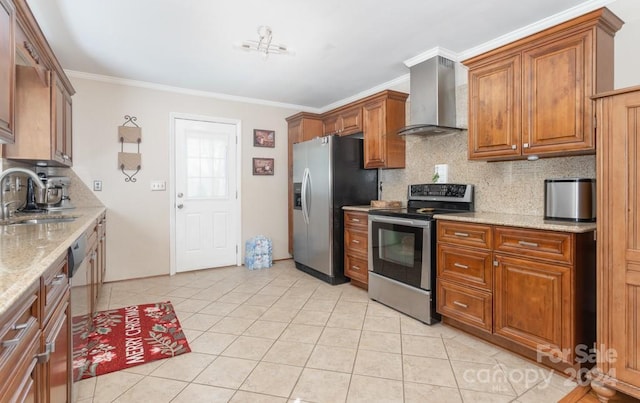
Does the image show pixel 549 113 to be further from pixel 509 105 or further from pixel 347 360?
pixel 347 360

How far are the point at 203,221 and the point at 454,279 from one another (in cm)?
324

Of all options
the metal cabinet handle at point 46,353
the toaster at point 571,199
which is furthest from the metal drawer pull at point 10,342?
the toaster at point 571,199

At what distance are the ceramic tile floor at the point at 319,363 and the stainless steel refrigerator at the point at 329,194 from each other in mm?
755

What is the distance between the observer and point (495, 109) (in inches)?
95.7

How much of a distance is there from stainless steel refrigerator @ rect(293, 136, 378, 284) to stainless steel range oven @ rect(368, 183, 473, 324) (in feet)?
1.96

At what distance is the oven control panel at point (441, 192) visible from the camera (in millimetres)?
2924

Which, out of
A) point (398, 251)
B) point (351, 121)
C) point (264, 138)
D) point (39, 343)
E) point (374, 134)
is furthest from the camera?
point (264, 138)

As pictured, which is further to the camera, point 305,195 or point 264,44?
point 305,195

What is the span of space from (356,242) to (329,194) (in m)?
0.63

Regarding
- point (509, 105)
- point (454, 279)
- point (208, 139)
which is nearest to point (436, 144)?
point (509, 105)

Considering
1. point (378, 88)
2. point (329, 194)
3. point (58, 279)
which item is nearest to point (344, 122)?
point (378, 88)

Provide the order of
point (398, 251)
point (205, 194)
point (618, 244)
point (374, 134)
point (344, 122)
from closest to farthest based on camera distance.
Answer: point (618, 244) < point (398, 251) < point (374, 134) < point (344, 122) < point (205, 194)

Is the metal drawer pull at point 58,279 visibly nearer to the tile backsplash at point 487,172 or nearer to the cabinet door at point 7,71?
the cabinet door at point 7,71

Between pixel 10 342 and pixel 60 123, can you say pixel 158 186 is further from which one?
pixel 10 342
